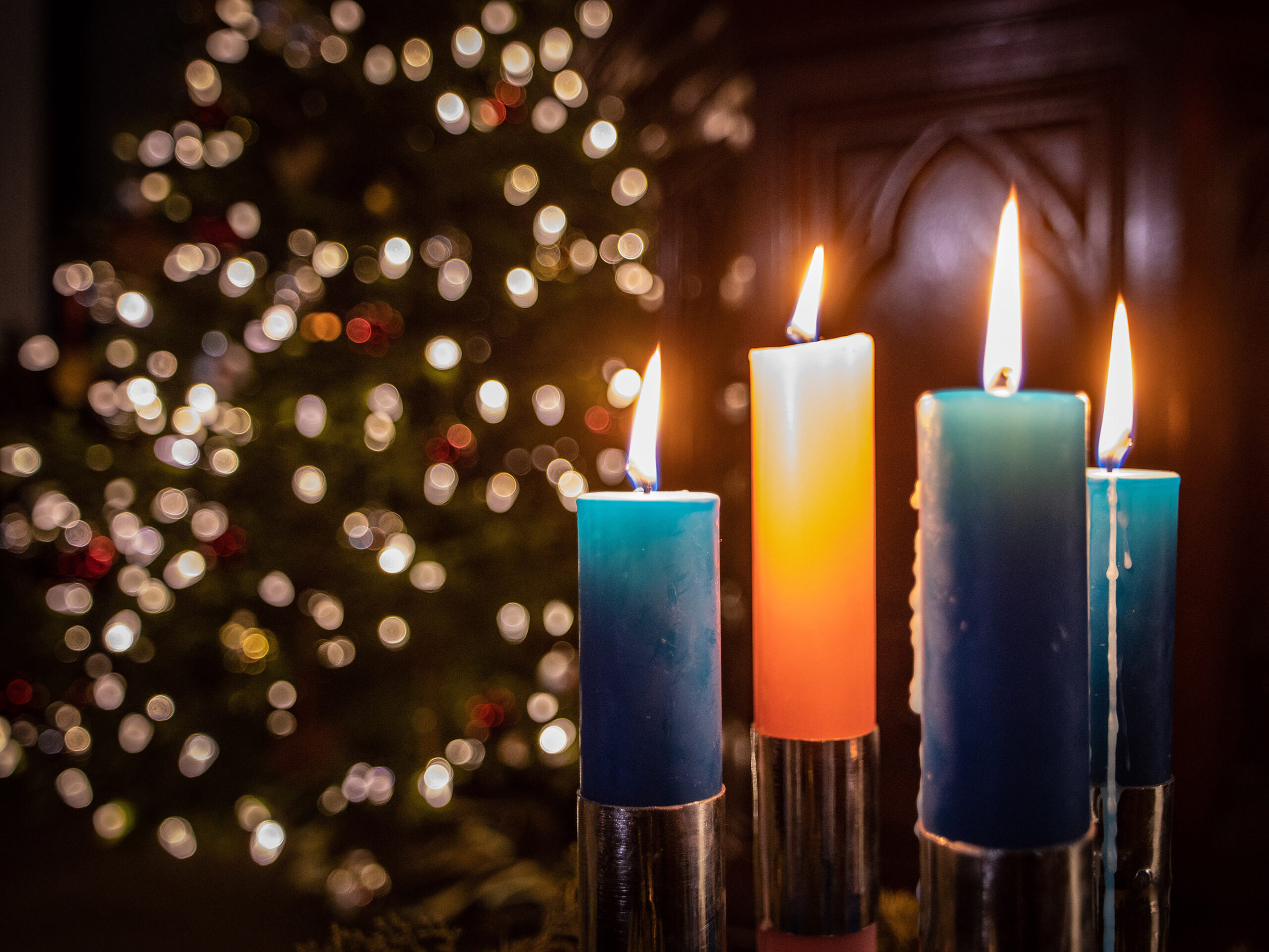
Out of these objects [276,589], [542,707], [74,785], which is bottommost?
[74,785]

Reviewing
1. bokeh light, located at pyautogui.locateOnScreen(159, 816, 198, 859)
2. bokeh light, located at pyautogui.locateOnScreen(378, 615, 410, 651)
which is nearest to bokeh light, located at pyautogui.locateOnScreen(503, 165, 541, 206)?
bokeh light, located at pyautogui.locateOnScreen(378, 615, 410, 651)

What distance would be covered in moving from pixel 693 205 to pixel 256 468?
1251mm

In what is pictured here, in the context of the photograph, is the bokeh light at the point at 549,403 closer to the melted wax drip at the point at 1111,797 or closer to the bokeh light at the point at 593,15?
the bokeh light at the point at 593,15

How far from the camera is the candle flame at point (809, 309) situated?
0.35m

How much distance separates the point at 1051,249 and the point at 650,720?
1.43 meters

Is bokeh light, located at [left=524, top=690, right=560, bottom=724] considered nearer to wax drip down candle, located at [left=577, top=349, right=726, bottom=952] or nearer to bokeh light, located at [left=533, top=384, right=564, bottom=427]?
bokeh light, located at [left=533, top=384, right=564, bottom=427]

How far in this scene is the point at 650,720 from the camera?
0.28 m

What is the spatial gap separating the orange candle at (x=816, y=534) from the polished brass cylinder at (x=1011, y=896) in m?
0.09

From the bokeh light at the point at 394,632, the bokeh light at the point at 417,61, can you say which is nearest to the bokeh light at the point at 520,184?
the bokeh light at the point at 417,61

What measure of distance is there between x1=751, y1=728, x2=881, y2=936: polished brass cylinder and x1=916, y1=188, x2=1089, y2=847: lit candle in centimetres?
9

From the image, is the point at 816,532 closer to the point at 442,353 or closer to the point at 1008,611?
the point at 1008,611

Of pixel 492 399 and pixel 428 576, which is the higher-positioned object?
pixel 492 399

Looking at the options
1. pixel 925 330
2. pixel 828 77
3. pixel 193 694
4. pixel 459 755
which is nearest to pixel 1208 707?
pixel 925 330

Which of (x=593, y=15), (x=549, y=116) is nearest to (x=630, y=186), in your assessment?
(x=549, y=116)
